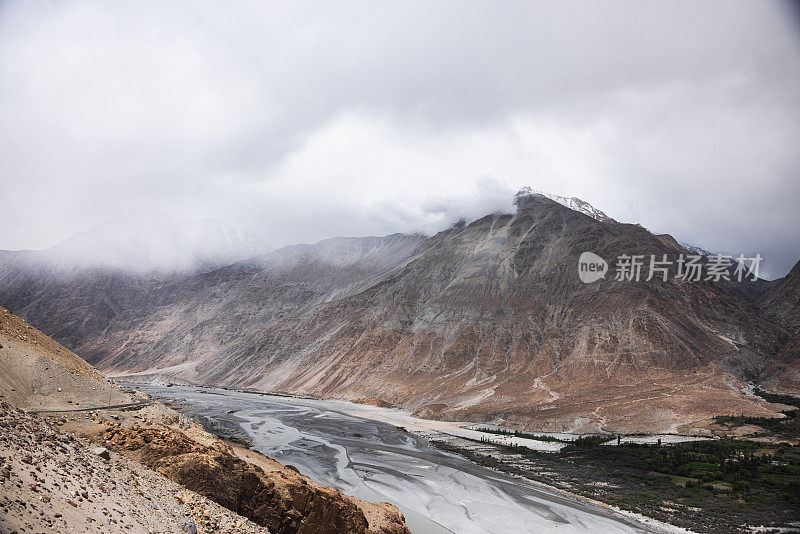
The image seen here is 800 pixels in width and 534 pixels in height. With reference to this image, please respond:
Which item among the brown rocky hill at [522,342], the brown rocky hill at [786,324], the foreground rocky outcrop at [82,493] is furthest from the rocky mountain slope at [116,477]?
the brown rocky hill at [786,324]

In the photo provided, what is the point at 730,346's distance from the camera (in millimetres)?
98188

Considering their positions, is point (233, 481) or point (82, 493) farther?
point (233, 481)

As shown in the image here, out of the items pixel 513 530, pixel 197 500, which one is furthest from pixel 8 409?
pixel 513 530

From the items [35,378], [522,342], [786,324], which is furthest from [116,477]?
[786,324]

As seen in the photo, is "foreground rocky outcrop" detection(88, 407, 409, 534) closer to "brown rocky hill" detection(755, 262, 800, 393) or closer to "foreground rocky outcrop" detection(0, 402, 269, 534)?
"foreground rocky outcrop" detection(0, 402, 269, 534)

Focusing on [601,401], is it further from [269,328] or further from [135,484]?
[269,328]

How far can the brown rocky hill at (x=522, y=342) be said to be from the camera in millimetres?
82625

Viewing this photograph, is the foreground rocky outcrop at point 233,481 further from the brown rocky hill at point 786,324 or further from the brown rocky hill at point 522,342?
the brown rocky hill at point 786,324

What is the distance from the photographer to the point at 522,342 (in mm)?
115750

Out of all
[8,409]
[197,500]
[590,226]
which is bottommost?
[197,500]

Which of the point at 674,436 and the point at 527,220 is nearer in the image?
the point at 674,436

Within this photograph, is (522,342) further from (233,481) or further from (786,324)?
(233,481)

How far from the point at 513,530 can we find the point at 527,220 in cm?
13919

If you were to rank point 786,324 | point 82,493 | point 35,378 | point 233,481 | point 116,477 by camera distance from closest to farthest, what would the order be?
point 82,493
point 116,477
point 233,481
point 35,378
point 786,324
